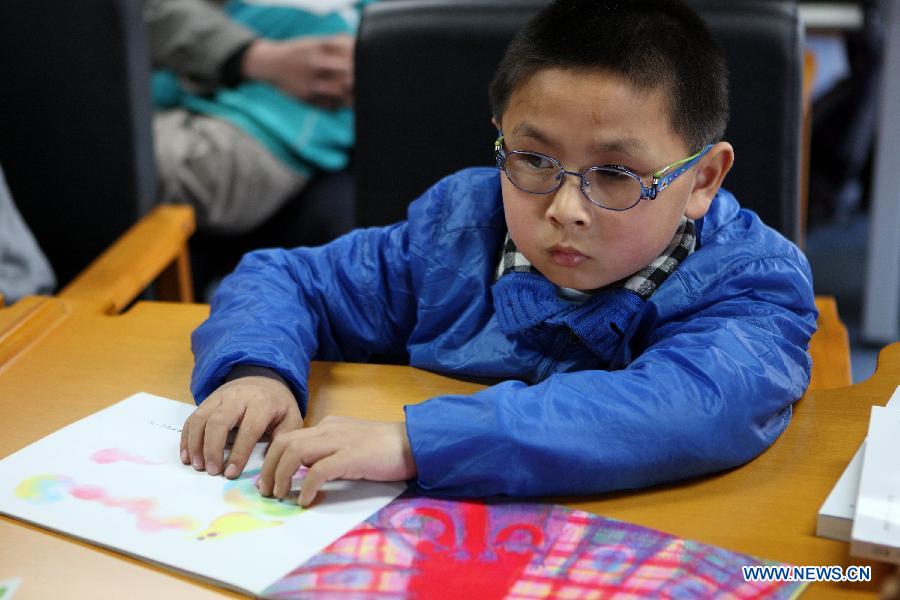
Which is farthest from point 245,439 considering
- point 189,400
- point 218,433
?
point 189,400

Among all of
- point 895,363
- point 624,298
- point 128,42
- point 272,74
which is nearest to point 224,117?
point 272,74

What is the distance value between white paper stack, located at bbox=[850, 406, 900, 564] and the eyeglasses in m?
0.26

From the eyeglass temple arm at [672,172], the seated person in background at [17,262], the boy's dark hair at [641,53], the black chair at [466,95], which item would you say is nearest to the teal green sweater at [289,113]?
the seated person in background at [17,262]

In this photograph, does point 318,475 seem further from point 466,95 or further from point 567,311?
point 466,95

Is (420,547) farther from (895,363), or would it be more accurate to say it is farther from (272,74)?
(272,74)

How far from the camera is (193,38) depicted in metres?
2.10

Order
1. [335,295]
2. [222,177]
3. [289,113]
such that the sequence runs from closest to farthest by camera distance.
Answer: [335,295] → [222,177] → [289,113]

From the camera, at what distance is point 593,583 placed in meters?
0.65

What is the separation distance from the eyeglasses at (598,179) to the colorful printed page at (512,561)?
0.28 m

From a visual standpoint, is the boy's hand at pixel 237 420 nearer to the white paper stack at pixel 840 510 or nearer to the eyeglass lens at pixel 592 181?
the eyeglass lens at pixel 592 181

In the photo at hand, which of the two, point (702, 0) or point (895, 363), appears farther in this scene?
point (702, 0)

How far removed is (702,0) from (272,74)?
3.77 ft

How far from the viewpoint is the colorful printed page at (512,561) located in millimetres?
646

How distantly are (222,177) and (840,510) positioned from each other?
59.0 inches
